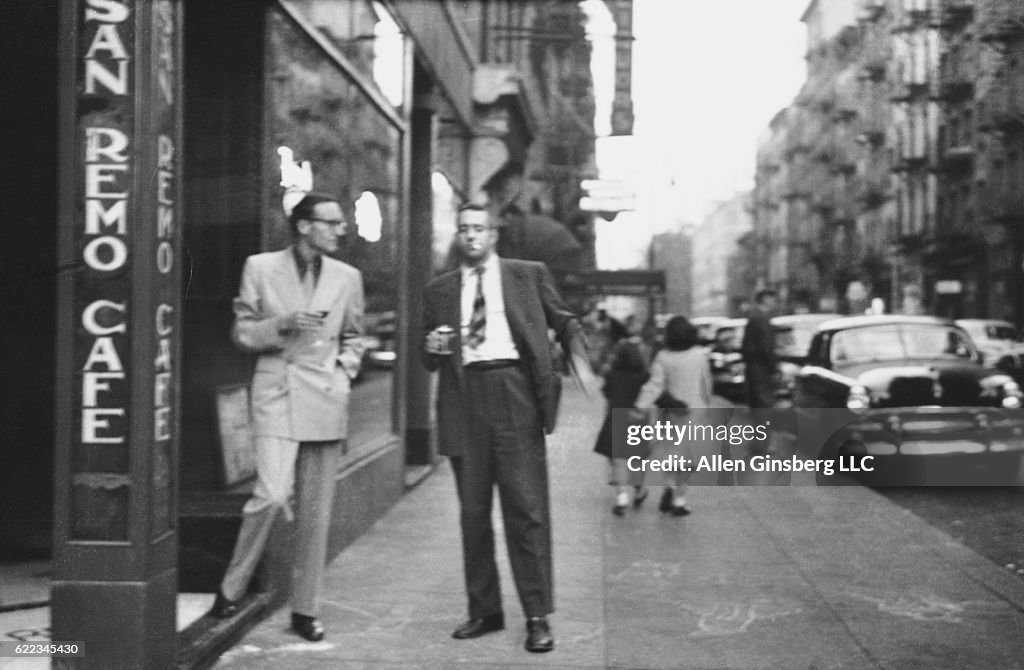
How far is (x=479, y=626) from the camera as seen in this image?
5391mm

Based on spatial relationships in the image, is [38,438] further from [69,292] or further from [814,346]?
[814,346]

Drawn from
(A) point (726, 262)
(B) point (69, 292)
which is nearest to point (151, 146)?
(B) point (69, 292)

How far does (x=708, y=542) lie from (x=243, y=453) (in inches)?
123

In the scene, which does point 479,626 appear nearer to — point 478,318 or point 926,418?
point 478,318

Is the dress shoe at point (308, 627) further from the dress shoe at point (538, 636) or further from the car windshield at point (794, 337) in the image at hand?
the car windshield at point (794, 337)

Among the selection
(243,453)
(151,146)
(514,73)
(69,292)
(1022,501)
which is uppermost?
(514,73)

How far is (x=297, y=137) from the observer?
265 inches

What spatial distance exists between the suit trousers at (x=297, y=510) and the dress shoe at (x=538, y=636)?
905 millimetres

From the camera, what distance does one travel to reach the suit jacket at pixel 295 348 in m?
5.20

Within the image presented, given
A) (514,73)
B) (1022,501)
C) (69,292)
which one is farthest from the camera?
(514,73)

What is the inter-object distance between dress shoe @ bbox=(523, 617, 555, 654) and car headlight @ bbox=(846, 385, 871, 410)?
631 centimetres

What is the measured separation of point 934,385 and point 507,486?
22.1 ft

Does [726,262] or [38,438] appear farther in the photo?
[726,262]

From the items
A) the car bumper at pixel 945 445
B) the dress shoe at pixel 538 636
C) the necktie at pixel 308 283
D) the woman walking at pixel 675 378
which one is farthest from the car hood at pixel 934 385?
the necktie at pixel 308 283
